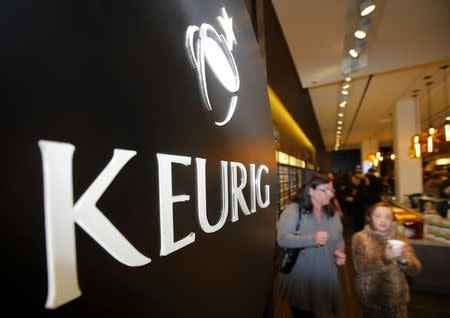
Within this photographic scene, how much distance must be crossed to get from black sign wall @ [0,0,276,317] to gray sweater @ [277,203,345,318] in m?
0.83

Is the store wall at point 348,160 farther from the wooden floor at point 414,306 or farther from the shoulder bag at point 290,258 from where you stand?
the shoulder bag at point 290,258

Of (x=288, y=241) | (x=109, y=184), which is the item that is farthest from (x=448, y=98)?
(x=109, y=184)

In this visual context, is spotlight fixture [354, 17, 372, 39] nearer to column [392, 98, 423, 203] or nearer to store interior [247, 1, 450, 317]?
store interior [247, 1, 450, 317]

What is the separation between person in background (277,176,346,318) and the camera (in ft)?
5.91

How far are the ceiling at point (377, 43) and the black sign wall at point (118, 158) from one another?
239 cm

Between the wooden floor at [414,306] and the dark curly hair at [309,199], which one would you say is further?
the wooden floor at [414,306]

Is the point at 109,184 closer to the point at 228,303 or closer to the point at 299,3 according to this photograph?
the point at 228,303

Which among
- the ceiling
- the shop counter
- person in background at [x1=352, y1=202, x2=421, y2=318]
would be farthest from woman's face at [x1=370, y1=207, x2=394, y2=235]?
the ceiling

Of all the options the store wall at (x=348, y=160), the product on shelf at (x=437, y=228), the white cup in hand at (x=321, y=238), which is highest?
the store wall at (x=348, y=160)

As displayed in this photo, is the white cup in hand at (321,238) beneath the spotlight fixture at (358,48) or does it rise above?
beneath

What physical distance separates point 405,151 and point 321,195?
6337 mm

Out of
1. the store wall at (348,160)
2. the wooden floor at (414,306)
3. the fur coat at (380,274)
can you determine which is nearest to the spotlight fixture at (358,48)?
the fur coat at (380,274)

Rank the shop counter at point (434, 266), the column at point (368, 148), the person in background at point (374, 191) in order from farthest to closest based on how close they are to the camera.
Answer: the column at point (368, 148) < the person in background at point (374, 191) < the shop counter at point (434, 266)

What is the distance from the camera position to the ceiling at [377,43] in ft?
9.61
